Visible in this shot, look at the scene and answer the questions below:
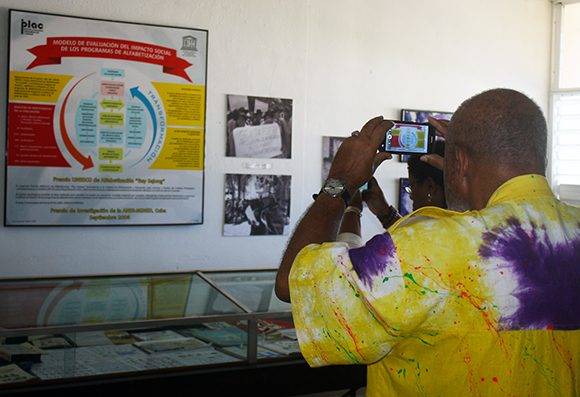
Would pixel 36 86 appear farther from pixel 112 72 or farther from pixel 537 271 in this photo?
pixel 537 271

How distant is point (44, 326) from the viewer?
241 centimetres

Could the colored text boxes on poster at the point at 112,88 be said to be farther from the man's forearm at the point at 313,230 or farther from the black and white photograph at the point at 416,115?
the man's forearm at the point at 313,230

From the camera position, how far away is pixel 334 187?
54.3 inches

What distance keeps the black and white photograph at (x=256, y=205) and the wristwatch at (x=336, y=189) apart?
319 centimetres

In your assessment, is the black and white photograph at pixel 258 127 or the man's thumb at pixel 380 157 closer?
the man's thumb at pixel 380 157

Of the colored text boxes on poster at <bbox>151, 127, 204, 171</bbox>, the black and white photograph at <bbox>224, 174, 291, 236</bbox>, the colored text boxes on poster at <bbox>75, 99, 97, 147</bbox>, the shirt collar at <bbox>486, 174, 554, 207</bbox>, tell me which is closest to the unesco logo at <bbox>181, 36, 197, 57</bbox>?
the colored text boxes on poster at <bbox>151, 127, 204, 171</bbox>

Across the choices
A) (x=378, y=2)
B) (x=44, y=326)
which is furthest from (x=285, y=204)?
(x=44, y=326)

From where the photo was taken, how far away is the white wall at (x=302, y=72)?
13.6 feet

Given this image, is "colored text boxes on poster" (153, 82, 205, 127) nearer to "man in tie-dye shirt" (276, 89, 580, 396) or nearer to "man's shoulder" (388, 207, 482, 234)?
"man in tie-dye shirt" (276, 89, 580, 396)

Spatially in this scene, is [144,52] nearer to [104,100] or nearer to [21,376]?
[104,100]

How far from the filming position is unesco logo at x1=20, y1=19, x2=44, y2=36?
3859mm

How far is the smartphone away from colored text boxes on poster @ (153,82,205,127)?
2793 mm

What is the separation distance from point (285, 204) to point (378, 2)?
165 cm

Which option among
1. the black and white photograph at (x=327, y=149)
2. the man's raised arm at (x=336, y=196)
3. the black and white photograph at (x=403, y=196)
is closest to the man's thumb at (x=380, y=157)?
the man's raised arm at (x=336, y=196)
